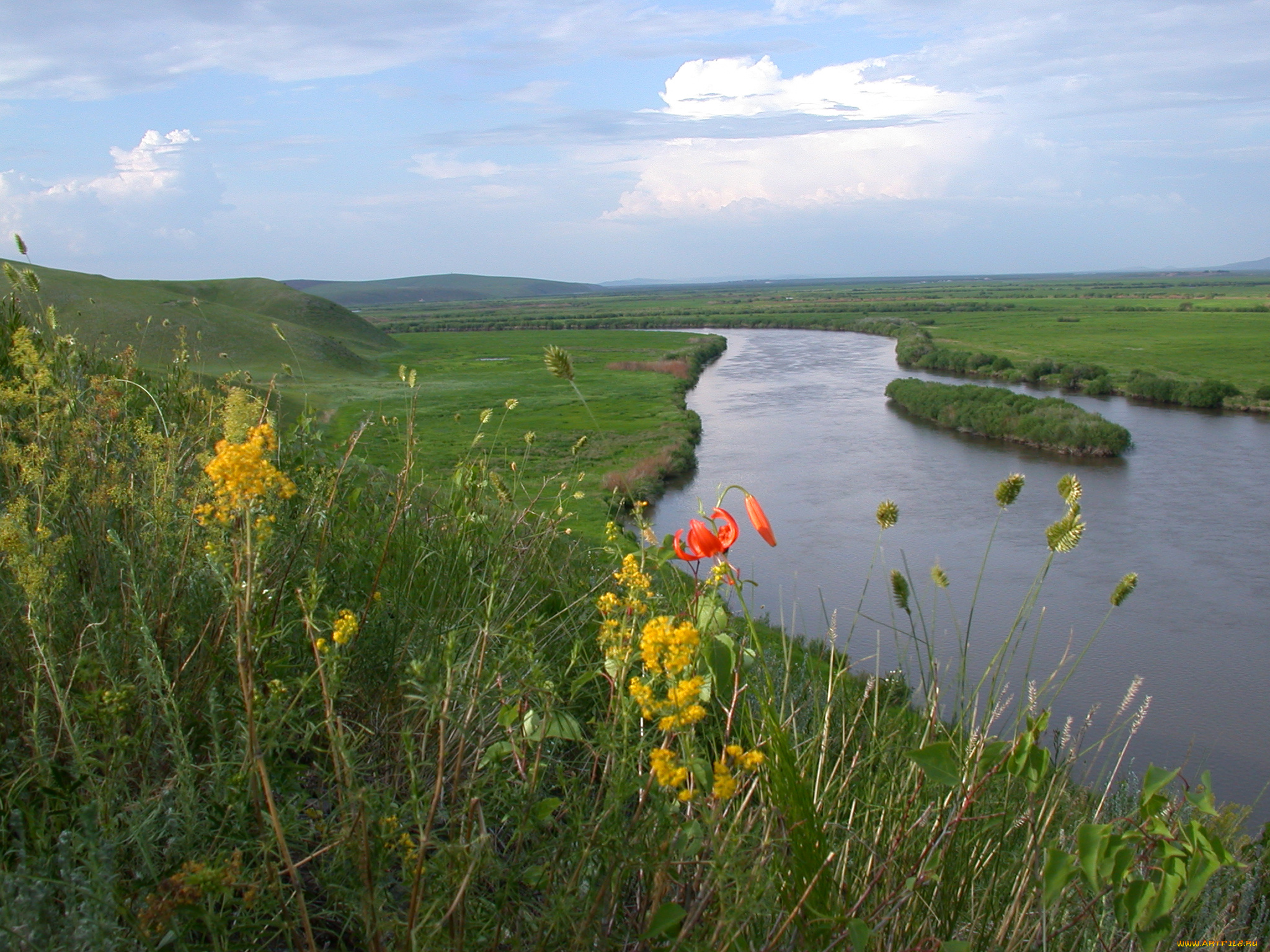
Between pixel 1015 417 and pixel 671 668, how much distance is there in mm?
23291

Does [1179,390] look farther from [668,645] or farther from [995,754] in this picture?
[668,645]

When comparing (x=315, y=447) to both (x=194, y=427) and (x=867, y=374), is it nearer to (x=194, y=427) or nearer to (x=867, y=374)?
(x=194, y=427)

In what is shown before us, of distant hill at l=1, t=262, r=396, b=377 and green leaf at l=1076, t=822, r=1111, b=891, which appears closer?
green leaf at l=1076, t=822, r=1111, b=891

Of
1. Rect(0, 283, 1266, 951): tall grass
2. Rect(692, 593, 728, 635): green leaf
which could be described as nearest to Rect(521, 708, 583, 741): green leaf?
Rect(0, 283, 1266, 951): tall grass

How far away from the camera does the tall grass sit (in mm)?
1281

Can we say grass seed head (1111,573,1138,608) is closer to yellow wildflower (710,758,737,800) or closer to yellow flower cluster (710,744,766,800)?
yellow flower cluster (710,744,766,800)

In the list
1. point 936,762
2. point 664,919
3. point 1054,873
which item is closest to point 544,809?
point 664,919

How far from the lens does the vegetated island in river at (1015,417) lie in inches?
790

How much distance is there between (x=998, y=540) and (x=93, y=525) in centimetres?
1384

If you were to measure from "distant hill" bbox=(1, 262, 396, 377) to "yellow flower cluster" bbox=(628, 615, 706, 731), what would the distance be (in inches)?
174

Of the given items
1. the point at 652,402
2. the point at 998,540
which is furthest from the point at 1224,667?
the point at 652,402

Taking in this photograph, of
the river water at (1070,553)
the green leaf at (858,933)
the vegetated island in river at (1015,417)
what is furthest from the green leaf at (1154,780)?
the vegetated island in river at (1015,417)

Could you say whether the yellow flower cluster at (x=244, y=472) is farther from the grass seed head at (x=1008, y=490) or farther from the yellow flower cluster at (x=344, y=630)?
the grass seed head at (x=1008, y=490)

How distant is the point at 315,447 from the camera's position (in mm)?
3596
